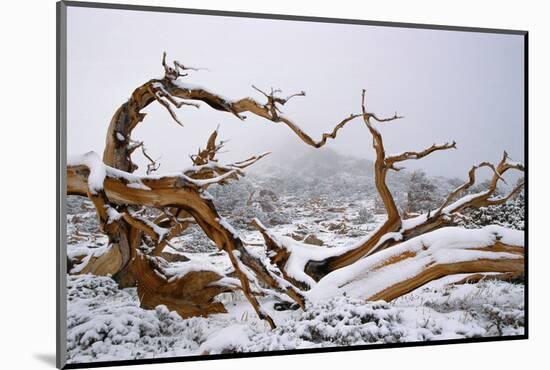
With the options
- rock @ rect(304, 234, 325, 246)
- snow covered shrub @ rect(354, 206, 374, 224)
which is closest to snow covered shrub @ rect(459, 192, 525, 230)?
snow covered shrub @ rect(354, 206, 374, 224)

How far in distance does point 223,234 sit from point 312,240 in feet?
2.07

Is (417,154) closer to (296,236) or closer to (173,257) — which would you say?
(296,236)

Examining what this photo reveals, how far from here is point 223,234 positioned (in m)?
5.45

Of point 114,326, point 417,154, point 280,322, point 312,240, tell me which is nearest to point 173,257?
point 114,326

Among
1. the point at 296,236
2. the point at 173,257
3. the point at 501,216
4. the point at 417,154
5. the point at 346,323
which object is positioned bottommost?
the point at 346,323

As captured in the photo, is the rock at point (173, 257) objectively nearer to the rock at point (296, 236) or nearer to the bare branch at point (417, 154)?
the rock at point (296, 236)

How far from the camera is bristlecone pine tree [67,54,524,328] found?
525 centimetres

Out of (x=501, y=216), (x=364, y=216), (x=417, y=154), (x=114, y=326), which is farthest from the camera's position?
(x=501, y=216)

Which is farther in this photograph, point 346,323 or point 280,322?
point 346,323

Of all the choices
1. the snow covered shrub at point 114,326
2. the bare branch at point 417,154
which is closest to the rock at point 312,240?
the bare branch at point 417,154

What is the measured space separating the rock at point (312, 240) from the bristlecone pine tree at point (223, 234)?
42 millimetres

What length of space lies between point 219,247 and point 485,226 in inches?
76.9

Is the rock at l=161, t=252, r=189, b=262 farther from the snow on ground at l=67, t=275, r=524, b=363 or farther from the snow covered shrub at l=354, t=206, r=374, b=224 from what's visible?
the snow covered shrub at l=354, t=206, r=374, b=224

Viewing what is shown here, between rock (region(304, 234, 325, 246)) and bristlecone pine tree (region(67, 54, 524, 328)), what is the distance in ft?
0.14
